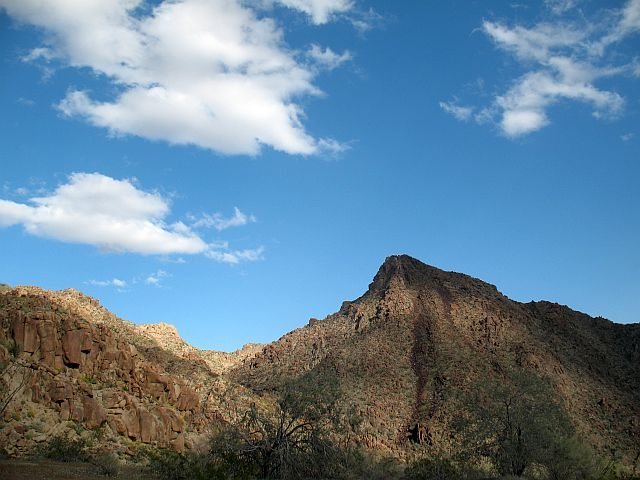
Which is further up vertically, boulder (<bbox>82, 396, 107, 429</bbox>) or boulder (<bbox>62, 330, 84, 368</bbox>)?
boulder (<bbox>62, 330, 84, 368</bbox>)

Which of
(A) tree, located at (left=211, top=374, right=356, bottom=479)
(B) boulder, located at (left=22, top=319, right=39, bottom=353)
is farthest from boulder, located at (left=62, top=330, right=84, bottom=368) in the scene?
(A) tree, located at (left=211, top=374, right=356, bottom=479)

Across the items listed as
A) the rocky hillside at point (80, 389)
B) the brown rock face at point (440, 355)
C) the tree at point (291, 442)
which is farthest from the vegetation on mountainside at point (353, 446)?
the brown rock face at point (440, 355)

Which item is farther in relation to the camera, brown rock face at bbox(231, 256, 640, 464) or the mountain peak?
the mountain peak

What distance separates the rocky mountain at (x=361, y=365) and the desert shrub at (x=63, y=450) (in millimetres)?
1129

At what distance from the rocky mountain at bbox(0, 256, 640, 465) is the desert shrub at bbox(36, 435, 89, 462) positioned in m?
1.13

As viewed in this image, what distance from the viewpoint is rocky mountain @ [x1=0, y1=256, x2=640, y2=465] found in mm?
43375

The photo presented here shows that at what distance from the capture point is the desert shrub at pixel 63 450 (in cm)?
3491

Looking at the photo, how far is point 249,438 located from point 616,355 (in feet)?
292

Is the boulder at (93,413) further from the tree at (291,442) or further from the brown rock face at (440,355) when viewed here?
the brown rock face at (440,355)

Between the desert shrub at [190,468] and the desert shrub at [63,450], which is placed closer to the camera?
the desert shrub at [190,468]

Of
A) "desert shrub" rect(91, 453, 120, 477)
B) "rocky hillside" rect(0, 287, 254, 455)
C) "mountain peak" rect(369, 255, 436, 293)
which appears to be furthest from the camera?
"mountain peak" rect(369, 255, 436, 293)

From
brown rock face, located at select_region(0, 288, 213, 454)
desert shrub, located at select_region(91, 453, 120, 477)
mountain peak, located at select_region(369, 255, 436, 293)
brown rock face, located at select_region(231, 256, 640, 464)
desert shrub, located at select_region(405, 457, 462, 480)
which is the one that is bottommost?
desert shrub, located at select_region(91, 453, 120, 477)

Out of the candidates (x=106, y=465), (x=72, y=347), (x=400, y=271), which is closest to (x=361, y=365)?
(x=400, y=271)

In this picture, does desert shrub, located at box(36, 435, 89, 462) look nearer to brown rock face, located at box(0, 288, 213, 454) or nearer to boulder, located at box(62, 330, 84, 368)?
brown rock face, located at box(0, 288, 213, 454)
